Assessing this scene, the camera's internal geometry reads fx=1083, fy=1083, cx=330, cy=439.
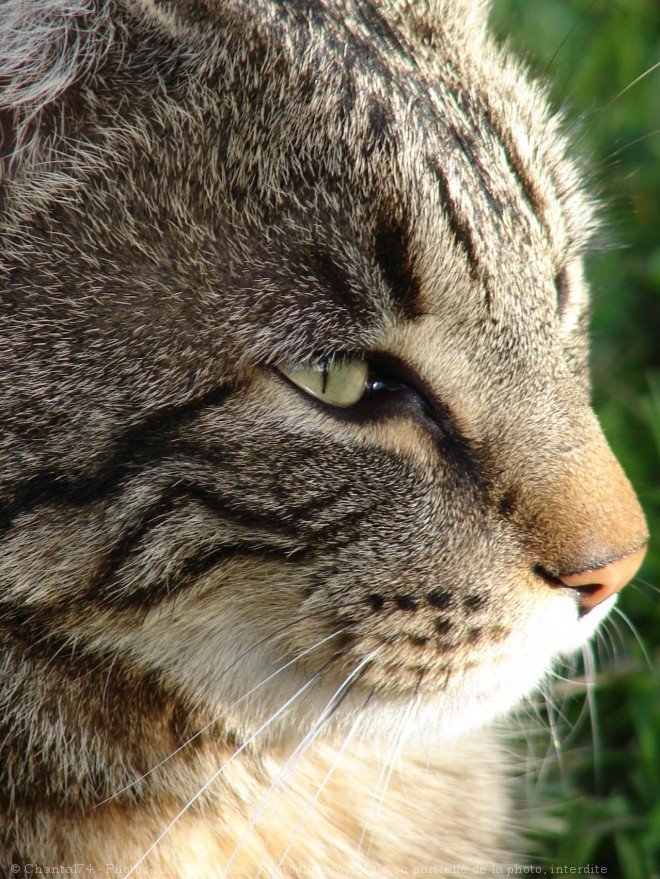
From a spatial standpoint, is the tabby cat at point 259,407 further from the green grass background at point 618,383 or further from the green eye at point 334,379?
the green grass background at point 618,383

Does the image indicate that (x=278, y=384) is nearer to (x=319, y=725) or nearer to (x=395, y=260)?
(x=395, y=260)

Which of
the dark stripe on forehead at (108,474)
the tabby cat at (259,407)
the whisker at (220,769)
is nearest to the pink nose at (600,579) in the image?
the tabby cat at (259,407)

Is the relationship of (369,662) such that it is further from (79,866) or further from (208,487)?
(79,866)

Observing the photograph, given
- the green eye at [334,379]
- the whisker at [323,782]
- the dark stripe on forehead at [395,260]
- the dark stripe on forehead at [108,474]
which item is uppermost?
the dark stripe on forehead at [395,260]

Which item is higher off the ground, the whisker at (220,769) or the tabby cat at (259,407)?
the tabby cat at (259,407)

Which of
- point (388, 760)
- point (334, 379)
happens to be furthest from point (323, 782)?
point (334, 379)

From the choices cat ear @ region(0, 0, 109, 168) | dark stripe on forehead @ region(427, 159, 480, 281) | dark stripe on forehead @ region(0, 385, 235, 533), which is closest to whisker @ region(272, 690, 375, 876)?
dark stripe on forehead @ region(0, 385, 235, 533)

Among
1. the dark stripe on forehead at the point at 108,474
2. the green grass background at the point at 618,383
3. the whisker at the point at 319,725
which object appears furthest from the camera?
the green grass background at the point at 618,383
